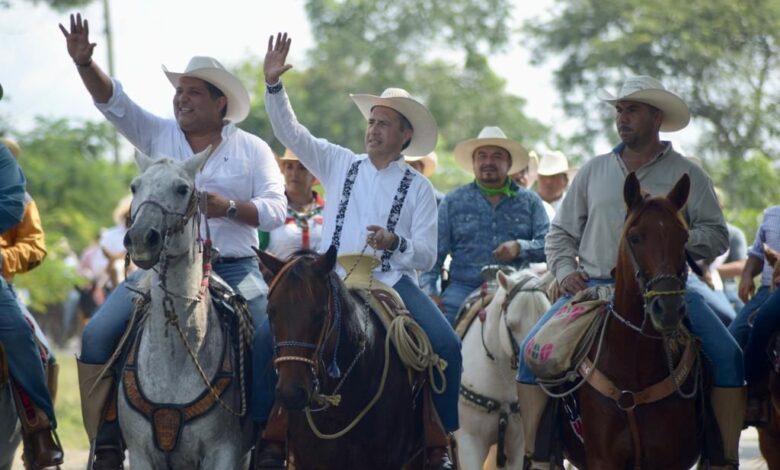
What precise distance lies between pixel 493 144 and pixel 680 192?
5094 millimetres

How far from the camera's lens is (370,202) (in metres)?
9.90

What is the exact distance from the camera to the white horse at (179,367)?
8758 mm

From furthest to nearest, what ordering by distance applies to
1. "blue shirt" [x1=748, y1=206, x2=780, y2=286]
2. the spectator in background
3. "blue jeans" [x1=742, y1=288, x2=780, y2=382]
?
the spectator in background, "blue shirt" [x1=748, y1=206, x2=780, y2=286], "blue jeans" [x1=742, y1=288, x2=780, y2=382]

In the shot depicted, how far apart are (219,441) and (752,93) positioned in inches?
1086

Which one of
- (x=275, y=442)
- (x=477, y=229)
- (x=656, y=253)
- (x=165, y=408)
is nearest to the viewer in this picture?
(x=656, y=253)

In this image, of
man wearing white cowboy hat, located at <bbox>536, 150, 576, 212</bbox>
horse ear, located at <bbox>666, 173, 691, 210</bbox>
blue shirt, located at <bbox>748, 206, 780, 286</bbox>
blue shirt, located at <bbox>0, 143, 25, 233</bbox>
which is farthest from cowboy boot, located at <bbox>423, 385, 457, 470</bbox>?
man wearing white cowboy hat, located at <bbox>536, 150, 576, 212</bbox>

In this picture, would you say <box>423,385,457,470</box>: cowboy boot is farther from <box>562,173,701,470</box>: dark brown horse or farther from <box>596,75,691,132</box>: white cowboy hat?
<box>596,75,691,132</box>: white cowboy hat

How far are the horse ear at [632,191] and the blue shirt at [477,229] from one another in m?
4.08

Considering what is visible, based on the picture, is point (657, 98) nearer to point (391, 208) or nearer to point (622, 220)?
point (622, 220)

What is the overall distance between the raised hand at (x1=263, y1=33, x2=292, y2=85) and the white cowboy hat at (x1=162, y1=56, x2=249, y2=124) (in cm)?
36

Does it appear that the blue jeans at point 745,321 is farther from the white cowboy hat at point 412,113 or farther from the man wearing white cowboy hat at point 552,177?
the man wearing white cowboy hat at point 552,177

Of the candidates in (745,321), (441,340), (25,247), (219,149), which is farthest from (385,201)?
(745,321)

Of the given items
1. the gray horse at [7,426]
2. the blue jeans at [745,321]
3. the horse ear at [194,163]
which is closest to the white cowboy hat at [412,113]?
the horse ear at [194,163]

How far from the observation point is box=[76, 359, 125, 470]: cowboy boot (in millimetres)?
9273
